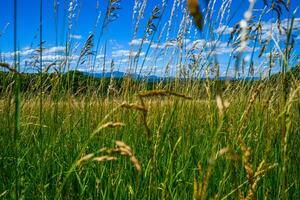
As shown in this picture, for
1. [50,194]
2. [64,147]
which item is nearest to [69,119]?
[64,147]

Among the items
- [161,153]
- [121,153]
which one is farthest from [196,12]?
[161,153]

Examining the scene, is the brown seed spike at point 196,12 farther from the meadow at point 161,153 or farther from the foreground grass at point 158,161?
the foreground grass at point 158,161

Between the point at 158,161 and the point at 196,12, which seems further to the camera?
the point at 158,161

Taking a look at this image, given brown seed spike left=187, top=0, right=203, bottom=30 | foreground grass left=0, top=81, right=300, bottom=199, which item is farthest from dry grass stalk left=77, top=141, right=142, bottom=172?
foreground grass left=0, top=81, right=300, bottom=199

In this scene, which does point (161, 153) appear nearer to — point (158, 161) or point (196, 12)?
point (158, 161)

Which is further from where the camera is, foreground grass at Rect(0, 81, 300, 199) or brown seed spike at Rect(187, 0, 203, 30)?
foreground grass at Rect(0, 81, 300, 199)

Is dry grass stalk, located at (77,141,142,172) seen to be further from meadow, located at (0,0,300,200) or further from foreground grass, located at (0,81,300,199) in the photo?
foreground grass, located at (0,81,300,199)

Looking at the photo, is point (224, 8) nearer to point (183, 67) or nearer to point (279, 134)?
point (183, 67)

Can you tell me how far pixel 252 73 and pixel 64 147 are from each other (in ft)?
5.44

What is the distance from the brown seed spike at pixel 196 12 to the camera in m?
0.60

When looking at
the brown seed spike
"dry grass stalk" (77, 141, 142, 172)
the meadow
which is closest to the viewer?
the brown seed spike

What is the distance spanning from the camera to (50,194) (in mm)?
1901

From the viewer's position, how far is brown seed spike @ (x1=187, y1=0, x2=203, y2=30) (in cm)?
60

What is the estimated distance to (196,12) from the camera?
23.7 inches
